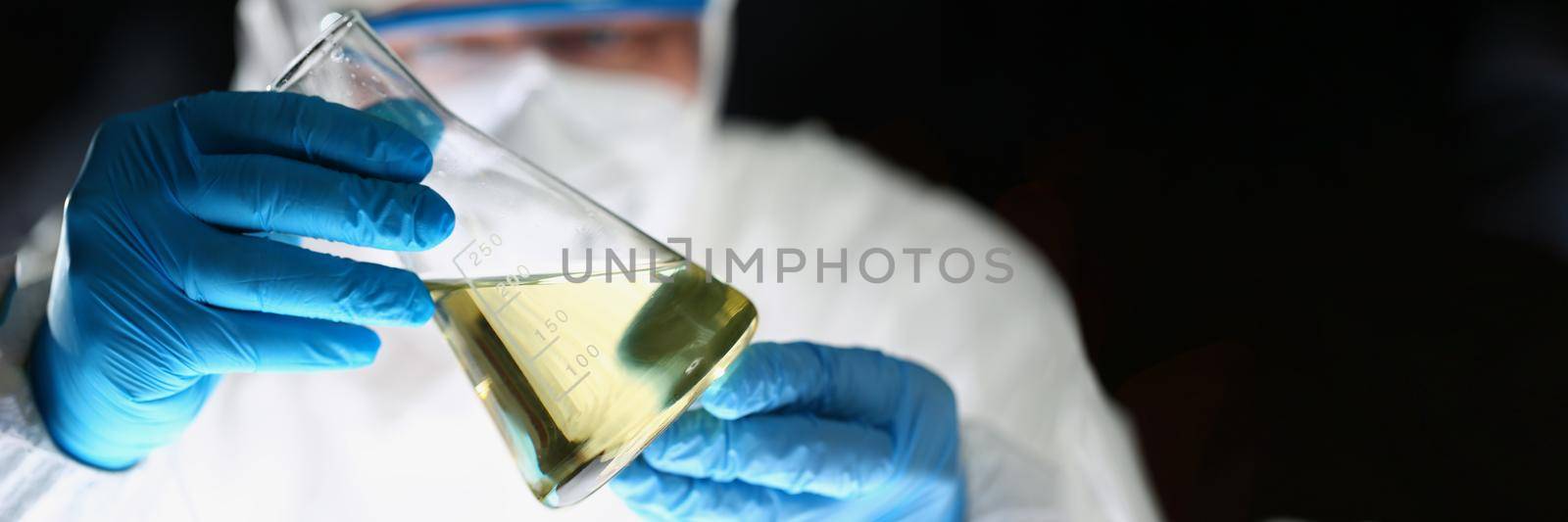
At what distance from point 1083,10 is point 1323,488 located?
104 centimetres

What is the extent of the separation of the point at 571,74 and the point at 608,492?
0.62m

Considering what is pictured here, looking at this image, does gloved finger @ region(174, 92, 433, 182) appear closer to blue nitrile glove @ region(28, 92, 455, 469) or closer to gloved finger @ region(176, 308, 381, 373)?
blue nitrile glove @ region(28, 92, 455, 469)

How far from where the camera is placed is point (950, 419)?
0.83 metres

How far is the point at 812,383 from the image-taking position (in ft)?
2.50

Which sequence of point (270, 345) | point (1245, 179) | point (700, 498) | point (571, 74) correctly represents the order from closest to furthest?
1. point (270, 345)
2. point (700, 498)
3. point (571, 74)
4. point (1245, 179)

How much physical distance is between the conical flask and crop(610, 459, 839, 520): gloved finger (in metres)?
0.16

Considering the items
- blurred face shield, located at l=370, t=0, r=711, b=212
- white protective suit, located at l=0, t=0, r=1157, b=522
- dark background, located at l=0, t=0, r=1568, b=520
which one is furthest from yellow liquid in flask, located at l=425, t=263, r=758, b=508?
dark background, located at l=0, t=0, r=1568, b=520

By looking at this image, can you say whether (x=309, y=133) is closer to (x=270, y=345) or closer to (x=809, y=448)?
(x=270, y=345)

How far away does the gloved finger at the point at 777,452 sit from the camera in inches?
27.7

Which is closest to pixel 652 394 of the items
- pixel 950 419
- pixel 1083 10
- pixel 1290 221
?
pixel 950 419

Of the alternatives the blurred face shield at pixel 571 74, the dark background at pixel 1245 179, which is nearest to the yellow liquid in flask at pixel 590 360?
the blurred face shield at pixel 571 74

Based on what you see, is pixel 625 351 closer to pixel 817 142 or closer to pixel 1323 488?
pixel 817 142

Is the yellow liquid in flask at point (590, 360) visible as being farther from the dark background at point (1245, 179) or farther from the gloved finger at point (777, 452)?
the dark background at point (1245, 179)

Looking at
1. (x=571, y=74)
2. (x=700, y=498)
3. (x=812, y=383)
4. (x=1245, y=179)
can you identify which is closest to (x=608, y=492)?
(x=700, y=498)
